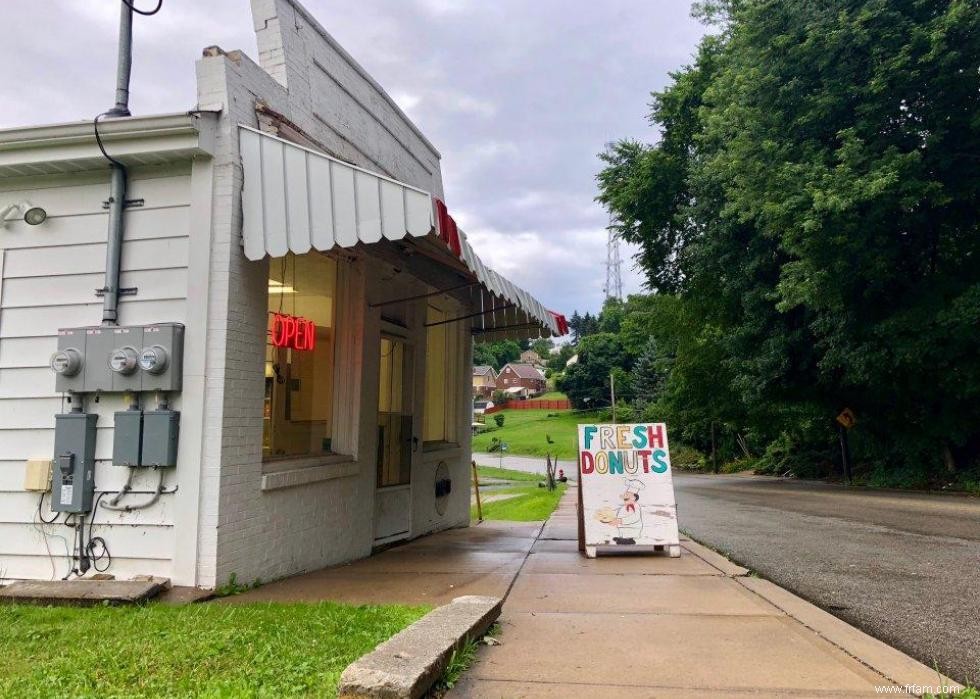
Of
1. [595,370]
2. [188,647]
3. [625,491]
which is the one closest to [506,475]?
[625,491]

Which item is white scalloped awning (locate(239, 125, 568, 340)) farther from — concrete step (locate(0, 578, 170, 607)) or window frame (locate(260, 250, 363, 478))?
concrete step (locate(0, 578, 170, 607))

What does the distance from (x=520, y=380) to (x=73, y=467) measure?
130 m

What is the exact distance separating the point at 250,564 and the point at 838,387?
22310 mm

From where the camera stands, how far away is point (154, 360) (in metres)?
5.42

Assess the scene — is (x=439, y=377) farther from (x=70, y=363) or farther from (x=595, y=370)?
(x=595, y=370)

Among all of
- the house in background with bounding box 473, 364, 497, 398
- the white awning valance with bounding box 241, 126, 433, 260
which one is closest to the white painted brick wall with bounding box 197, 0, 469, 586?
the white awning valance with bounding box 241, 126, 433, 260

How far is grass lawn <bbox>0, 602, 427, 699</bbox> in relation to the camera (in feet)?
10.6

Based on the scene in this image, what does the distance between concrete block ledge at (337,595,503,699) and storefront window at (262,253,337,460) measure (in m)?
2.88

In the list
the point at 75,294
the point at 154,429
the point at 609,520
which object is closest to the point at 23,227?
the point at 75,294

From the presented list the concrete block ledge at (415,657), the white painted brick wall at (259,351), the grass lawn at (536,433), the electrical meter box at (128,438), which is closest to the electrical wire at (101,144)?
the white painted brick wall at (259,351)

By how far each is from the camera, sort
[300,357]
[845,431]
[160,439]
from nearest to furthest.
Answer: [160,439], [300,357], [845,431]

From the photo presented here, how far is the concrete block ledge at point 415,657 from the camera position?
9.57 feet

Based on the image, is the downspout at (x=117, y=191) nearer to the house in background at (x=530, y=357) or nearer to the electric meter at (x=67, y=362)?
the electric meter at (x=67, y=362)

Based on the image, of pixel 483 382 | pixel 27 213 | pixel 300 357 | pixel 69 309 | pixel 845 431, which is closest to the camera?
pixel 69 309
